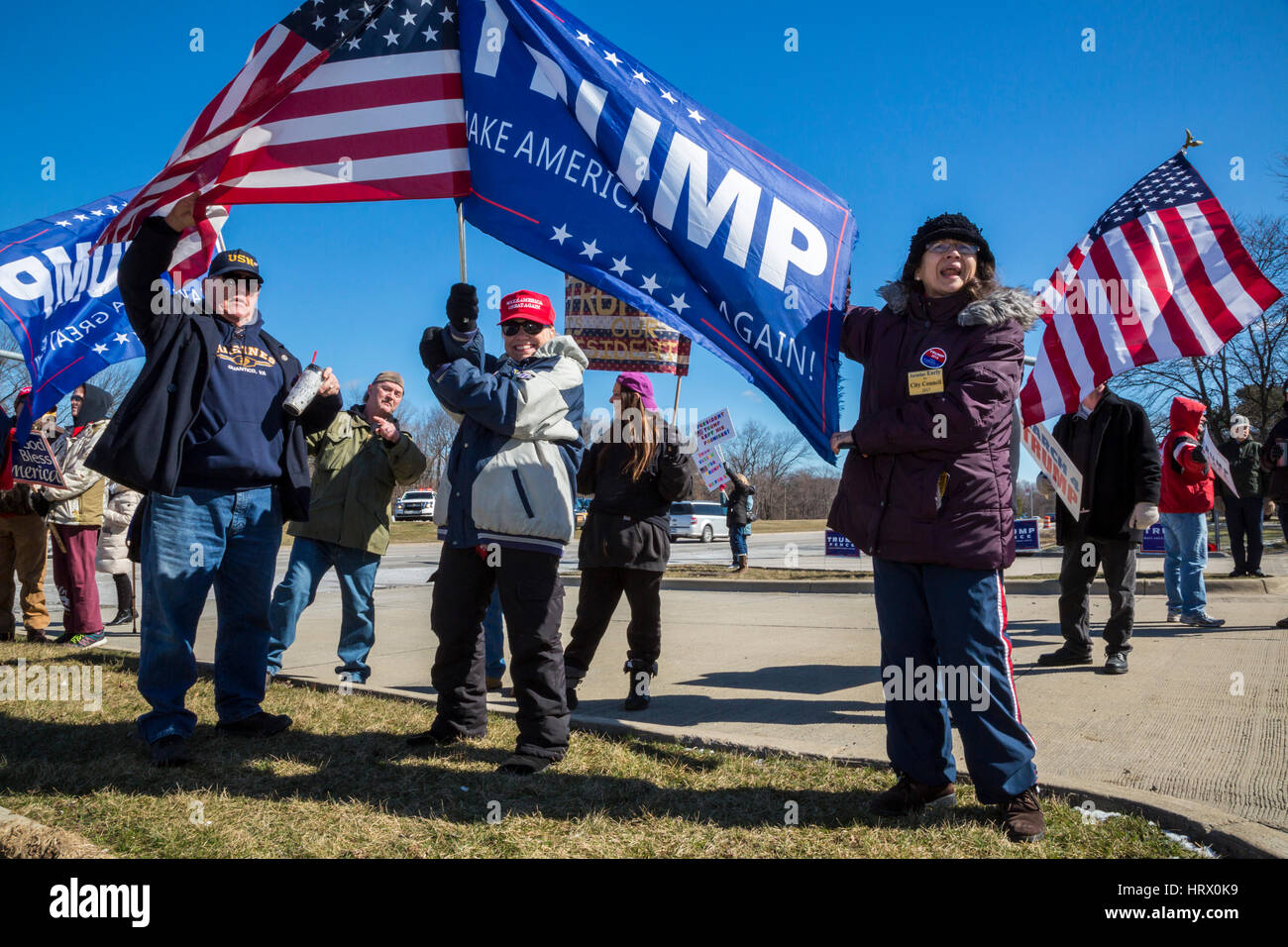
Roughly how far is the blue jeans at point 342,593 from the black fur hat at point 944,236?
12.8ft

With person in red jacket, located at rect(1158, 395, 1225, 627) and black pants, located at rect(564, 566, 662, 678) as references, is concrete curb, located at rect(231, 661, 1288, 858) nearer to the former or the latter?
black pants, located at rect(564, 566, 662, 678)

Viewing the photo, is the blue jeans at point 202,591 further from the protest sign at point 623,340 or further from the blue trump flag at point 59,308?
the protest sign at point 623,340

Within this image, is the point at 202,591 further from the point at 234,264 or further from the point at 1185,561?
the point at 1185,561

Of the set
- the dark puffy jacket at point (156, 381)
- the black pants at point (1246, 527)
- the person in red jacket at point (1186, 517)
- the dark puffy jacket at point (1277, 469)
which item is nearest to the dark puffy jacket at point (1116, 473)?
the person in red jacket at point (1186, 517)

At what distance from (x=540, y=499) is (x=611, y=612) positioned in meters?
1.54

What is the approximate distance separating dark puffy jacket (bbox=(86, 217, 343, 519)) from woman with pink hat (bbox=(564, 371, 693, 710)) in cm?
211

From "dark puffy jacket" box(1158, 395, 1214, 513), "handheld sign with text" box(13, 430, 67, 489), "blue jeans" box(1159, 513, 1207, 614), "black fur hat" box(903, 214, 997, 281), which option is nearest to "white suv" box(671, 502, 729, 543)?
"dark puffy jacket" box(1158, 395, 1214, 513)

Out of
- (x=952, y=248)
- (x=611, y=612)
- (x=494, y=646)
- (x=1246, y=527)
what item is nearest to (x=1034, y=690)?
(x=611, y=612)

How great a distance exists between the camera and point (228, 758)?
3693mm

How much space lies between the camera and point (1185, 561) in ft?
25.1

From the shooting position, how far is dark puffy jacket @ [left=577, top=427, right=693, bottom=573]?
4871mm
